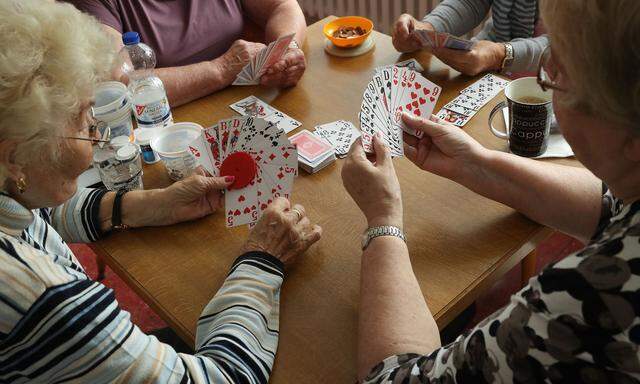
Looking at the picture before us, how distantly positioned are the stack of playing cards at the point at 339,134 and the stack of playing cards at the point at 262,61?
285 mm

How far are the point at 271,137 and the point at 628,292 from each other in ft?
2.67

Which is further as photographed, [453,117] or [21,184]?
[453,117]

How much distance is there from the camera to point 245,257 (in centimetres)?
120

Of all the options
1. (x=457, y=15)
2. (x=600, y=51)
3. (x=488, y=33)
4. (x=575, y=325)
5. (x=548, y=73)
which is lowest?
(x=488, y=33)

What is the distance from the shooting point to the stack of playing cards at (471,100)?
157 cm

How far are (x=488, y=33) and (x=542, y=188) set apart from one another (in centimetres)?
128

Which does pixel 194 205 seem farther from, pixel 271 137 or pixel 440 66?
pixel 440 66

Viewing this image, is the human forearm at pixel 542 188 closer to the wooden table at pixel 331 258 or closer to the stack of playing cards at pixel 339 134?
the wooden table at pixel 331 258

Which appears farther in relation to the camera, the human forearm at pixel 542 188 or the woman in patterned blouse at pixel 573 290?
the human forearm at pixel 542 188

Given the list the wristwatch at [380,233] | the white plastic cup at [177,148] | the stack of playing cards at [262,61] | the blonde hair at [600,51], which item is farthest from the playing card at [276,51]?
the blonde hair at [600,51]

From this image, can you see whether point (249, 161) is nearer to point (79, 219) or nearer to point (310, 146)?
point (310, 146)

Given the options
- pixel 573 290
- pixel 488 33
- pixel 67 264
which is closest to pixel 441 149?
pixel 573 290

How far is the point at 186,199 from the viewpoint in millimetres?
1354

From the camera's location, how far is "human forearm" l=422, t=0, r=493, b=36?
216 cm
